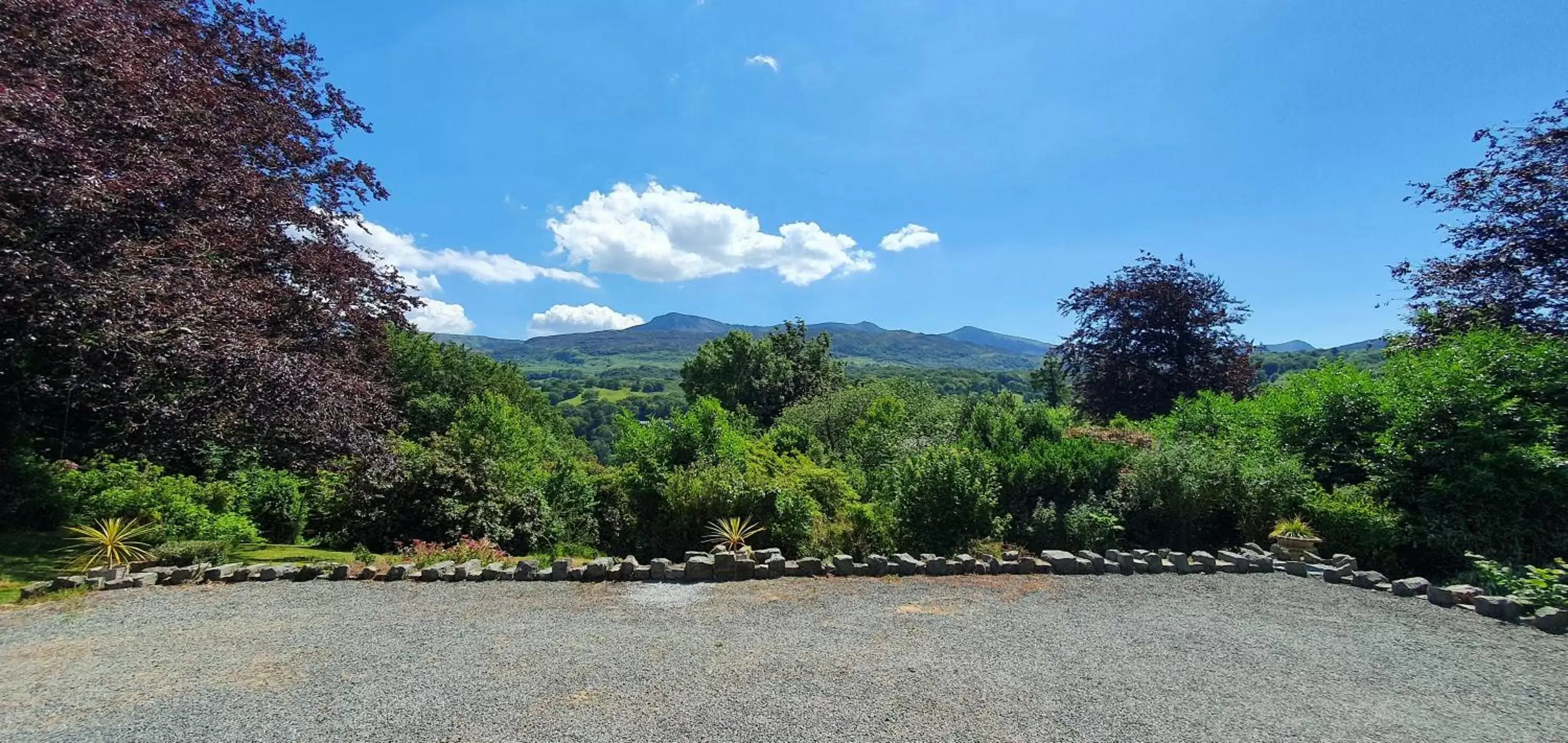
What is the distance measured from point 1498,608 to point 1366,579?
3.36 ft

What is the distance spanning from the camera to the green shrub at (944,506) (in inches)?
318

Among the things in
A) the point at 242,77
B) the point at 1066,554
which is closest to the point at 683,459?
the point at 1066,554

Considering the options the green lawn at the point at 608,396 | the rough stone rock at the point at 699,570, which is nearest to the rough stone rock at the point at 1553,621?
the rough stone rock at the point at 699,570

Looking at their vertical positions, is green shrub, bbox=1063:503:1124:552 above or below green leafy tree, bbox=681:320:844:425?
below

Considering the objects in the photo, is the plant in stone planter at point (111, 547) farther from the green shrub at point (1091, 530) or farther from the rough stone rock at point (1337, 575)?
the rough stone rock at point (1337, 575)

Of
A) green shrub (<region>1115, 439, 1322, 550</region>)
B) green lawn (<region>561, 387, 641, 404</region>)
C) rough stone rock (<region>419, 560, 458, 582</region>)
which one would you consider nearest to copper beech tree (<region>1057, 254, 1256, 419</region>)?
green shrub (<region>1115, 439, 1322, 550</region>)

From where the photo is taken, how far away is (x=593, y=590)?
20.5 feet

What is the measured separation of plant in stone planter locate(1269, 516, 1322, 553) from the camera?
24.1 feet

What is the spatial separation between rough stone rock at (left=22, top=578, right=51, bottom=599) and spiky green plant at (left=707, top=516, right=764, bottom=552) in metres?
6.27

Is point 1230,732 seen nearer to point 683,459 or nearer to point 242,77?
point 683,459

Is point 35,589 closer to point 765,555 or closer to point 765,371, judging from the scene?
point 765,555

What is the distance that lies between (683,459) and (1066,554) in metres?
5.68

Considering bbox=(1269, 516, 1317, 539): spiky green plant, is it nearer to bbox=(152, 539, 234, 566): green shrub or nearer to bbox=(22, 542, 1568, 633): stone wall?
bbox=(22, 542, 1568, 633): stone wall

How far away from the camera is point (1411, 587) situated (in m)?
6.00
